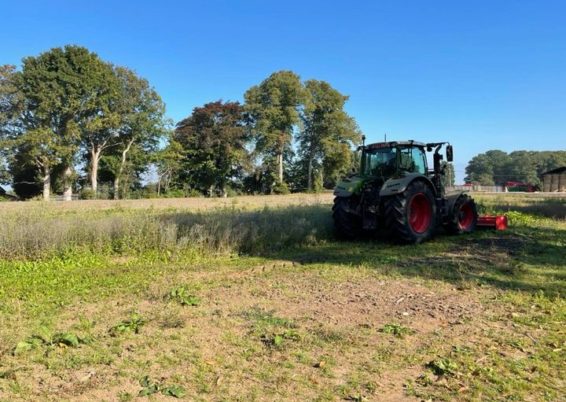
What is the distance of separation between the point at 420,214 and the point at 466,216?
2344 mm

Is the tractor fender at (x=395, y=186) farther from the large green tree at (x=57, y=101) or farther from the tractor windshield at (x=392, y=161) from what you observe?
the large green tree at (x=57, y=101)

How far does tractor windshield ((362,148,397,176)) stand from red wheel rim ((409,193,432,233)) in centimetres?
92

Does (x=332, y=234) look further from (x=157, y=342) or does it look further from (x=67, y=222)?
(x=157, y=342)

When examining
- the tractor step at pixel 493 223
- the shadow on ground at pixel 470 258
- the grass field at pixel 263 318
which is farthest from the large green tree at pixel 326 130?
the grass field at pixel 263 318

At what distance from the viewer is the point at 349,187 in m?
10.6

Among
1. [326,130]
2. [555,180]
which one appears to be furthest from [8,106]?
[555,180]

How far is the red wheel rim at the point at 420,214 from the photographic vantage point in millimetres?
11094

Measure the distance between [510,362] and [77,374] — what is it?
3.49m

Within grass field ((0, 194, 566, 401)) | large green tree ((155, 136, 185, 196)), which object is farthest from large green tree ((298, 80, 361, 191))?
grass field ((0, 194, 566, 401))

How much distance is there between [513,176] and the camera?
94000 millimetres

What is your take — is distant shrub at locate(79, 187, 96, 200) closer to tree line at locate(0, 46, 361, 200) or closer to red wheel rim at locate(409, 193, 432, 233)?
tree line at locate(0, 46, 361, 200)

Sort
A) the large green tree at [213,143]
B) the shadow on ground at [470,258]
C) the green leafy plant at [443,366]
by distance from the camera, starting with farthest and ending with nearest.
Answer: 1. the large green tree at [213,143]
2. the shadow on ground at [470,258]
3. the green leafy plant at [443,366]

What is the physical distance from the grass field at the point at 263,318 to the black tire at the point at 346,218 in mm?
1284

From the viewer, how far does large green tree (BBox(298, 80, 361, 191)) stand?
54219 mm
